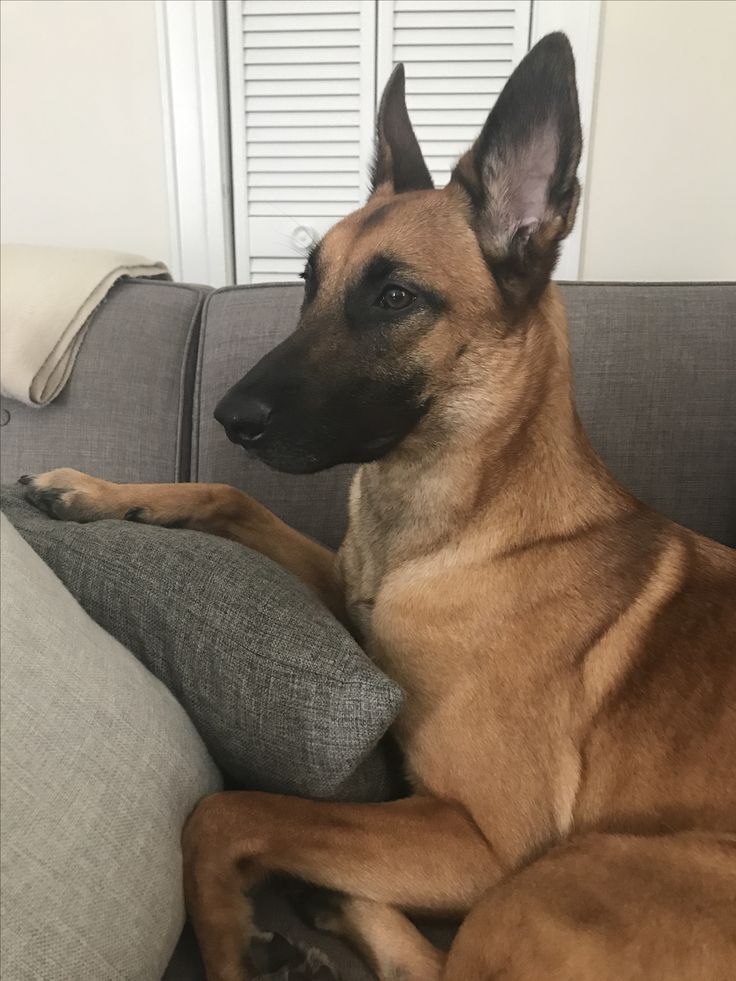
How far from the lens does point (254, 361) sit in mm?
1581

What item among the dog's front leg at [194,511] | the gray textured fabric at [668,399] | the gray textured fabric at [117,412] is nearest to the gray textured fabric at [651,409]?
the gray textured fabric at [668,399]

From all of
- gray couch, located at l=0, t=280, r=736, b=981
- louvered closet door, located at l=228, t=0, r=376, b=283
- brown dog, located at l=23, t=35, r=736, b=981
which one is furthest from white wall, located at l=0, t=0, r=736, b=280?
brown dog, located at l=23, t=35, r=736, b=981

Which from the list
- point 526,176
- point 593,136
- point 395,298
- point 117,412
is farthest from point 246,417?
point 593,136

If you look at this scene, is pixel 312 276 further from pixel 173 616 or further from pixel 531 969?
pixel 531 969

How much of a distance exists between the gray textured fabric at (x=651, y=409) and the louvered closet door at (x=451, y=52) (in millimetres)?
949

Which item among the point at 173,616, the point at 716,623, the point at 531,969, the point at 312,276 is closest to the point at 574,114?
the point at 312,276

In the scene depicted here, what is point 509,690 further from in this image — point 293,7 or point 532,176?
point 293,7

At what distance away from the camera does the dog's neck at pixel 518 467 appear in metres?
1.06

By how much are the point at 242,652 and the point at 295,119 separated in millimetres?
1930

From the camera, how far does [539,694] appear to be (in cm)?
96

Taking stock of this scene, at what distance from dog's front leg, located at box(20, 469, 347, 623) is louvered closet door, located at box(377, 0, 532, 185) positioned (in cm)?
147

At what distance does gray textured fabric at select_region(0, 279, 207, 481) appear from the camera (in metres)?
1.56

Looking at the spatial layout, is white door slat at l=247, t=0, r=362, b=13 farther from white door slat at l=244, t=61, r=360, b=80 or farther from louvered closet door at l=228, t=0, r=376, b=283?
white door slat at l=244, t=61, r=360, b=80

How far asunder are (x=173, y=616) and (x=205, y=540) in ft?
0.45
